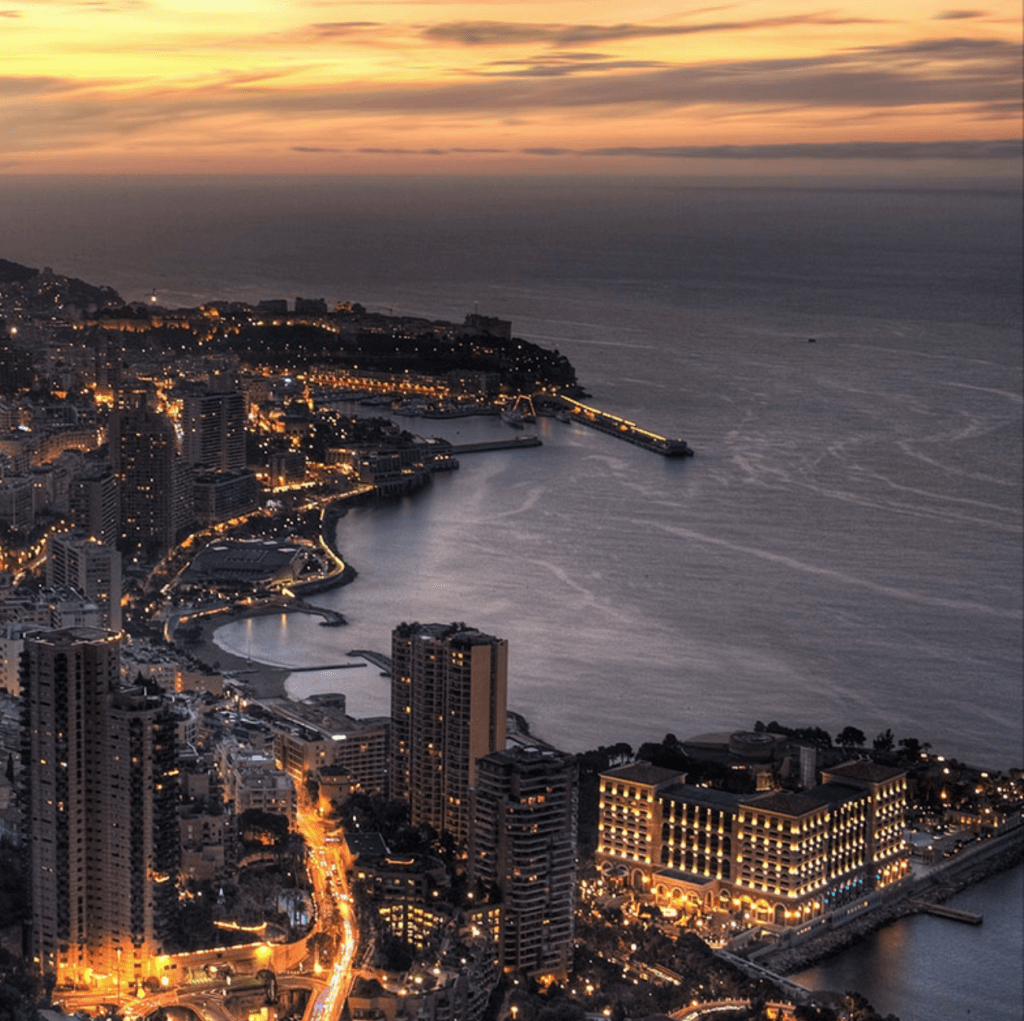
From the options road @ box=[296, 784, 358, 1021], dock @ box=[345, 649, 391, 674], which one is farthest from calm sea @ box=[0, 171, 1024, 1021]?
road @ box=[296, 784, 358, 1021]

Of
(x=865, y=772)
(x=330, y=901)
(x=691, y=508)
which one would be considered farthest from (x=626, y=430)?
(x=330, y=901)

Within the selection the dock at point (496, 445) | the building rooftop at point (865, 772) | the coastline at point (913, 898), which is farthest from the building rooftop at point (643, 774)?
the dock at point (496, 445)

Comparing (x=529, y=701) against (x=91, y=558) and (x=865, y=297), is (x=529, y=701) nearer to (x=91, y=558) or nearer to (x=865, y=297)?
(x=91, y=558)

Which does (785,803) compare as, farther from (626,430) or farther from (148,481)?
(626,430)

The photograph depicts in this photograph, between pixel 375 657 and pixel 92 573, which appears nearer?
pixel 375 657

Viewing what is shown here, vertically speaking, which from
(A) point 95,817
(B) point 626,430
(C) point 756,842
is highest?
(A) point 95,817

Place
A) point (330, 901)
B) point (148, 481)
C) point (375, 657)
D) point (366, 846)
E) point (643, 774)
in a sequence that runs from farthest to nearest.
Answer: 1. point (148, 481)
2. point (375, 657)
3. point (643, 774)
4. point (366, 846)
5. point (330, 901)

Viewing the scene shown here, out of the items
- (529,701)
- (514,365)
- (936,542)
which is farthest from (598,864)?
(514,365)
